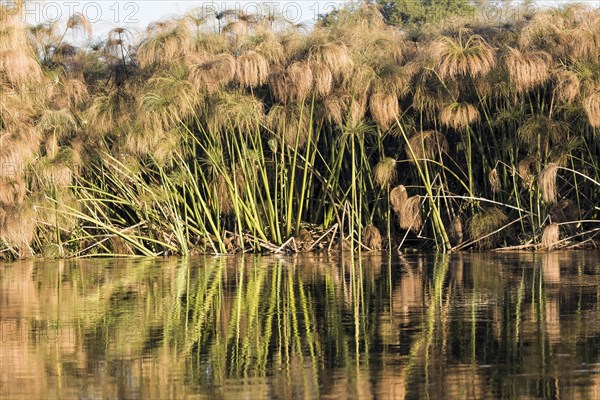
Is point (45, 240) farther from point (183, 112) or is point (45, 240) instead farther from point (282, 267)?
point (282, 267)

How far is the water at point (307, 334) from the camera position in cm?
694

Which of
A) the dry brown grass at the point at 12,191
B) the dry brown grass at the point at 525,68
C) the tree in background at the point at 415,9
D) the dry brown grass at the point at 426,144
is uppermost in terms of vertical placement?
the tree in background at the point at 415,9

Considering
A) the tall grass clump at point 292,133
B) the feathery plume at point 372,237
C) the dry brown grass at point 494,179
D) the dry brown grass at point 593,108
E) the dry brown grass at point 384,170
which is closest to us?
the dry brown grass at point 593,108

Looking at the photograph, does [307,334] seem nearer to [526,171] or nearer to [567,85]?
[567,85]

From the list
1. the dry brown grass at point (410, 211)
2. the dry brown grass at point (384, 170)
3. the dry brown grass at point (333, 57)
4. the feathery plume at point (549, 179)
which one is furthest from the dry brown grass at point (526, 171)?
the dry brown grass at point (333, 57)

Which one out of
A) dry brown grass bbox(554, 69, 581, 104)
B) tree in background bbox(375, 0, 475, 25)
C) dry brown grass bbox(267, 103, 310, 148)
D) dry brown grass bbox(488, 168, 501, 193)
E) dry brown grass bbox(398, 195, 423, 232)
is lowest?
dry brown grass bbox(398, 195, 423, 232)

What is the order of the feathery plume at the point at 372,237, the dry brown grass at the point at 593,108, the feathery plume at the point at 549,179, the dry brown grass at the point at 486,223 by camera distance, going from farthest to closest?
1. the feathery plume at the point at 372,237
2. the dry brown grass at the point at 486,223
3. the feathery plume at the point at 549,179
4. the dry brown grass at the point at 593,108

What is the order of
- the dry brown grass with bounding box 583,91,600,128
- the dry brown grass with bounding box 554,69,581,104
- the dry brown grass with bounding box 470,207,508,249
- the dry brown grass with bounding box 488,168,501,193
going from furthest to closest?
the dry brown grass with bounding box 488,168,501,193 → the dry brown grass with bounding box 470,207,508,249 → the dry brown grass with bounding box 554,69,581,104 → the dry brown grass with bounding box 583,91,600,128

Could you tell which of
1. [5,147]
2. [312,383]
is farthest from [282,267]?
[312,383]

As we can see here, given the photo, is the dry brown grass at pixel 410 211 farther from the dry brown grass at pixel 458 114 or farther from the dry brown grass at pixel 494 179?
the dry brown grass at pixel 458 114

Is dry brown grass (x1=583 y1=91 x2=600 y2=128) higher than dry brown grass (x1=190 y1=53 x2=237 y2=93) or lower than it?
lower

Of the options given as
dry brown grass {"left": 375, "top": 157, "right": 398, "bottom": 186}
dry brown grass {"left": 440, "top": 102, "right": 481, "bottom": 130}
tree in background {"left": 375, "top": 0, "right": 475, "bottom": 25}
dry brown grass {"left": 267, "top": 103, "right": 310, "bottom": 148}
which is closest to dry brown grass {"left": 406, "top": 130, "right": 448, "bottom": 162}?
dry brown grass {"left": 375, "top": 157, "right": 398, "bottom": 186}

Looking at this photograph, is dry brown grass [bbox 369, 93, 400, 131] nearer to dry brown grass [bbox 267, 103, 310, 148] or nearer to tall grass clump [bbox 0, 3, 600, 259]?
tall grass clump [bbox 0, 3, 600, 259]

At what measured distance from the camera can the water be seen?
694 centimetres
